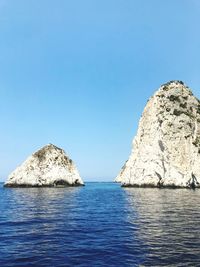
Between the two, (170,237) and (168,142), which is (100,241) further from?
(168,142)

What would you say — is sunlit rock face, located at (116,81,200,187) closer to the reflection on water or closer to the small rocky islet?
the small rocky islet

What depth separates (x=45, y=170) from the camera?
12162 centimetres

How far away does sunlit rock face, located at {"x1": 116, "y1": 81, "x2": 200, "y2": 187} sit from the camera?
358ft

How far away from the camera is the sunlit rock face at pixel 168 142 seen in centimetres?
Answer: 10912

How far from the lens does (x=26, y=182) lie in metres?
121

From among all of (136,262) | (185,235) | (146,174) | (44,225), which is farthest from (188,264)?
(146,174)

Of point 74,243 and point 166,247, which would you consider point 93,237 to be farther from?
point 166,247

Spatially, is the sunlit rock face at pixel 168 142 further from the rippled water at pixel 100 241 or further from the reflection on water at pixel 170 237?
the rippled water at pixel 100 241

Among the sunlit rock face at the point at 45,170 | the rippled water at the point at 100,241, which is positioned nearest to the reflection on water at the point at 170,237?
the rippled water at the point at 100,241

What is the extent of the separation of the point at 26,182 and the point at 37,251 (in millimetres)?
99709

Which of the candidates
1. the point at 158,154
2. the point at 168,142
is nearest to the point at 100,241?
the point at 158,154

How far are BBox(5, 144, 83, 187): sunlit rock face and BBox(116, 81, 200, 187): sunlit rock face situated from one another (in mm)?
19954

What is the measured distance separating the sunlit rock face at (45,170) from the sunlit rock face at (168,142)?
19954mm

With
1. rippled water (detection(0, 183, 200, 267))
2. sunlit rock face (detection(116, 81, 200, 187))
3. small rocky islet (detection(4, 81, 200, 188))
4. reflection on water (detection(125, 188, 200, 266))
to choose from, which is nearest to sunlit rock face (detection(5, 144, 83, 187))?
small rocky islet (detection(4, 81, 200, 188))
